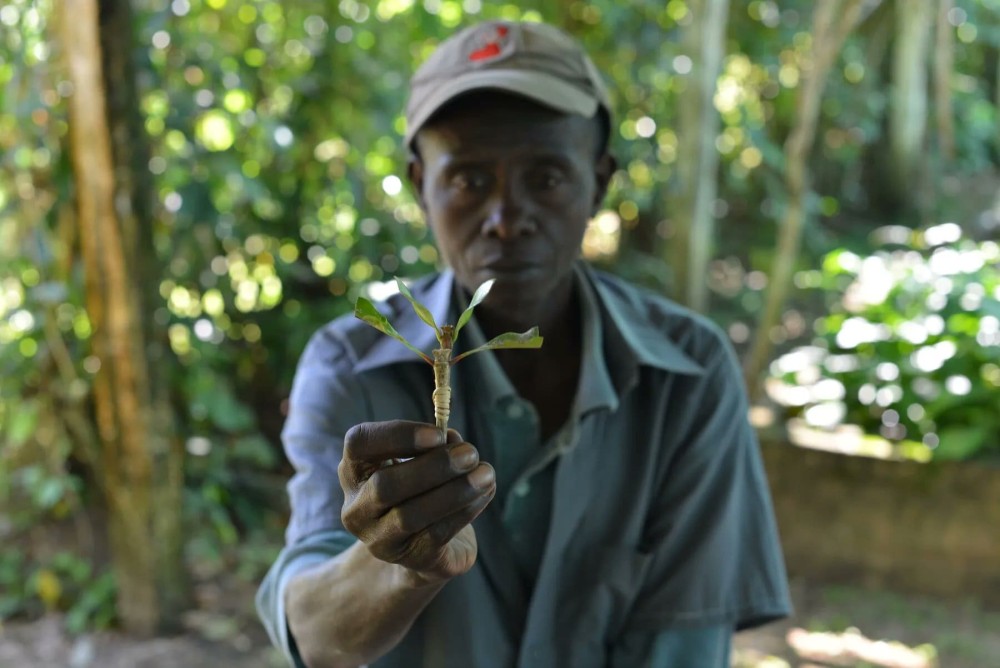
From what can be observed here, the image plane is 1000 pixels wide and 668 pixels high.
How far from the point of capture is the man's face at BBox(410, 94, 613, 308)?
4.54ft

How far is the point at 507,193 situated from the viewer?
1384 mm

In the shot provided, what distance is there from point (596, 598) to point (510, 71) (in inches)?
31.5

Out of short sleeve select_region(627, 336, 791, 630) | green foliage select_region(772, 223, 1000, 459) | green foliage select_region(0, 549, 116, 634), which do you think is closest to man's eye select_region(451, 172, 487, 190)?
short sleeve select_region(627, 336, 791, 630)

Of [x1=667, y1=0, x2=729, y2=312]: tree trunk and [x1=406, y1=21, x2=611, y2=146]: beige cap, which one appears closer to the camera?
[x1=406, y1=21, x2=611, y2=146]: beige cap

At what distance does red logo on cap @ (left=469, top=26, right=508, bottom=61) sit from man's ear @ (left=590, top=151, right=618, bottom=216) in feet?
0.83

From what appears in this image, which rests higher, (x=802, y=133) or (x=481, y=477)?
(x=802, y=133)

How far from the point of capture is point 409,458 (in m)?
0.94

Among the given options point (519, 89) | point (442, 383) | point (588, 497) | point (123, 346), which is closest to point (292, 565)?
point (588, 497)

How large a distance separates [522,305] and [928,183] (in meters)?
6.09

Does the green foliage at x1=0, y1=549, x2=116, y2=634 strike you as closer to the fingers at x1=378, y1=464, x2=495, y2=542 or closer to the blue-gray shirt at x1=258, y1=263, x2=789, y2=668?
the blue-gray shirt at x1=258, y1=263, x2=789, y2=668

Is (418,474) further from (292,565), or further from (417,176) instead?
(417,176)

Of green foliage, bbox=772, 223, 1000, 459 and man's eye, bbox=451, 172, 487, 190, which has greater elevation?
man's eye, bbox=451, 172, 487, 190

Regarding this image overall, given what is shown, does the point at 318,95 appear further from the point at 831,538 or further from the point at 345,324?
the point at 831,538

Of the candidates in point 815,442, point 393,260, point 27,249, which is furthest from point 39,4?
point 815,442
